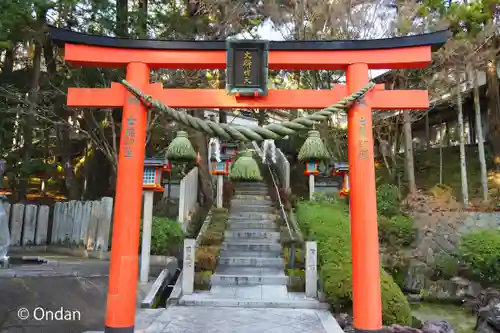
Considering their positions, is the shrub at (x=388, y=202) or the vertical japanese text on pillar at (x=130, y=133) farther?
the shrub at (x=388, y=202)

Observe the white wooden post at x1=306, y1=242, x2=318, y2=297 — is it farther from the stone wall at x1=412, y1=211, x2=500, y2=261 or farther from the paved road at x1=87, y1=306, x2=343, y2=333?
the stone wall at x1=412, y1=211, x2=500, y2=261

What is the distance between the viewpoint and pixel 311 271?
8266mm

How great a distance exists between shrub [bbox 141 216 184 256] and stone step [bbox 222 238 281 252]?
1389 mm

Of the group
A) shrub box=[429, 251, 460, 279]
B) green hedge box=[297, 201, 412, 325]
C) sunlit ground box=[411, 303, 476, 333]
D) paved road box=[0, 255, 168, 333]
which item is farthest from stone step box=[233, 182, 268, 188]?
paved road box=[0, 255, 168, 333]

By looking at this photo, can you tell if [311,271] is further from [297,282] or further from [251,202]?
[251,202]

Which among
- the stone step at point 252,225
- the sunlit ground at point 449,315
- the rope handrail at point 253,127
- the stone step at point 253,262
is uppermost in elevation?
the rope handrail at point 253,127

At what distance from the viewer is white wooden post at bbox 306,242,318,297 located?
27.1 feet

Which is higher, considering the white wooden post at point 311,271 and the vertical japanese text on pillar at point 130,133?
the vertical japanese text on pillar at point 130,133

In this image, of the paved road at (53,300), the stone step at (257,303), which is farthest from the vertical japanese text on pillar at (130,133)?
the stone step at (257,303)

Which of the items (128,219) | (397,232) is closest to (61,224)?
(128,219)

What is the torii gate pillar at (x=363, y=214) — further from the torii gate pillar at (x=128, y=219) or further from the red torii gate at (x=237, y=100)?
the torii gate pillar at (x=128, y=219)

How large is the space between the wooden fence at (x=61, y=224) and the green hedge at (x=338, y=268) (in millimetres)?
6275

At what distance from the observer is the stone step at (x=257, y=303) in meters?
7.70

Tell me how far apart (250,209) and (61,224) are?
6.52 metres
